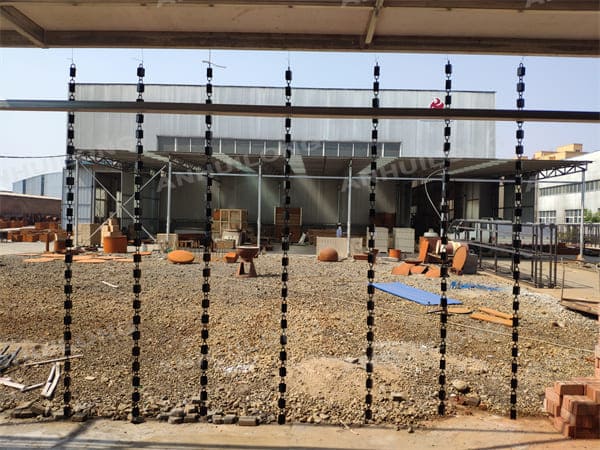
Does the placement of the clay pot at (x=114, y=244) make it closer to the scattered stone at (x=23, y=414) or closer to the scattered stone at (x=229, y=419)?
the scattered stone at (x=23, y=414)

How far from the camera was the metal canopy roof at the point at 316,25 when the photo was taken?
9.46ft

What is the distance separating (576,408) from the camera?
340 cm

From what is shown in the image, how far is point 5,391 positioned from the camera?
195 inches

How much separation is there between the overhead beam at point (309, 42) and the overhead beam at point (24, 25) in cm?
6

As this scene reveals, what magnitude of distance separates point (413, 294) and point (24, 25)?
9534 millimetres

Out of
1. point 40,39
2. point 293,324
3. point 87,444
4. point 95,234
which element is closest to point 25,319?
point 293,324

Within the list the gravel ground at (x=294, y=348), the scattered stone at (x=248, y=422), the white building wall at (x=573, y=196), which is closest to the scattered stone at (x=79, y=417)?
the gravel ground at (x=294, y=348)

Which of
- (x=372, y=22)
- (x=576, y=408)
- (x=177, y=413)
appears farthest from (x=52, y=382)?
(x=576, y=408)

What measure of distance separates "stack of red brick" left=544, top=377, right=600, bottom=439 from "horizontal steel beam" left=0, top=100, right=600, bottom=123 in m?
2.04

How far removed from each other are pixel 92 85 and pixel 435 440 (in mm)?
33635

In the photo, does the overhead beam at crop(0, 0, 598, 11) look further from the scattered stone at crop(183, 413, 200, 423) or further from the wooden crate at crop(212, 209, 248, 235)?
the wooden crate at crop(212, 209, 248, 235)

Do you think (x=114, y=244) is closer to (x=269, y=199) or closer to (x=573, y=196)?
(x=269, y=199)

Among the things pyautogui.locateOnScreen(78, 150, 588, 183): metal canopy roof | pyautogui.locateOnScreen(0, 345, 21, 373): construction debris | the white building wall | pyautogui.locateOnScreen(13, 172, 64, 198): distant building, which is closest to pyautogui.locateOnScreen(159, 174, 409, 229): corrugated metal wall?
pyautogui.locateOnScreen(78, 150, 588, 183): metal canopy roof

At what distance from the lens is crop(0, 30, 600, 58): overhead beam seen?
11.0 ft
